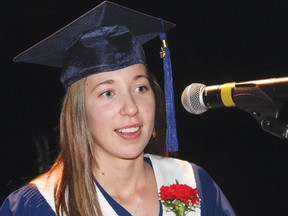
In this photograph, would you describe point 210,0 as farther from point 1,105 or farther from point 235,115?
point 1,105

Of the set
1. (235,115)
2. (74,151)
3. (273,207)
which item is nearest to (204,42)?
(235,115)

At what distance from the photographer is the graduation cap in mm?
1920

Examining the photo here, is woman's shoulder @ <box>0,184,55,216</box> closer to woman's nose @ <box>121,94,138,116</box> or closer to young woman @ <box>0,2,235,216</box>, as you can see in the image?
young woman @ <box>0,2,235,216</box>

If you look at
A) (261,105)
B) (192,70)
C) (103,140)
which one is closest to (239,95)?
(261,105)

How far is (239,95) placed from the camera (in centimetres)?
142

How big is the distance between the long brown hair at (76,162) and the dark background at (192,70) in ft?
6.42

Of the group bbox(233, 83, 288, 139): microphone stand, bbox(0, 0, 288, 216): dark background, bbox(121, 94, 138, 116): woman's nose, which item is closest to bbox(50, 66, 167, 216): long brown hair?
bbox(121, 94, 138, 116): woman's nose

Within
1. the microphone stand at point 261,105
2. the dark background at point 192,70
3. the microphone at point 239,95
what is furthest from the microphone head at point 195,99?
the dark background at point 192,70

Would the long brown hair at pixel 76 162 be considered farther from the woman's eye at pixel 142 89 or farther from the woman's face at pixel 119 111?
the woman's eye at pixel 142 89

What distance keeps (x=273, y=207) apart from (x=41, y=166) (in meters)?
2.04

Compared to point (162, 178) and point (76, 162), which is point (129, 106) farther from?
point (162, 178)

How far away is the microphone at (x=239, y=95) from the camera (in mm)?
1317

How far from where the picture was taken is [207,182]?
214 centimetres

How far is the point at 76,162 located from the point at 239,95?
2.62 feet
